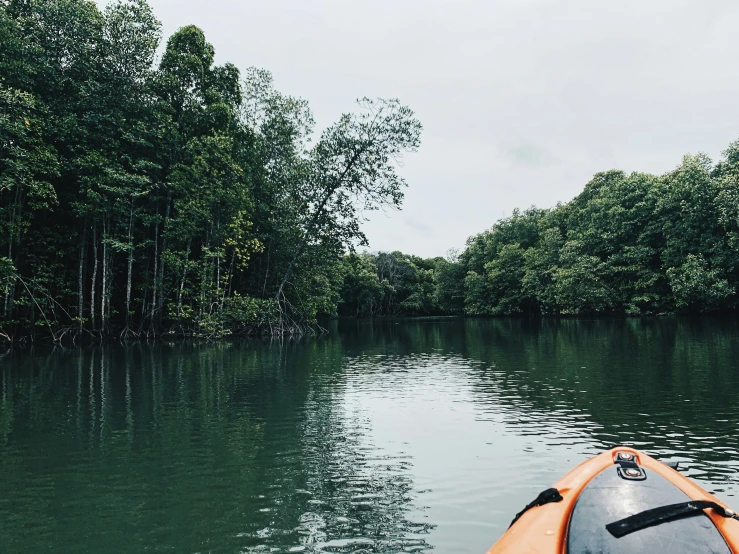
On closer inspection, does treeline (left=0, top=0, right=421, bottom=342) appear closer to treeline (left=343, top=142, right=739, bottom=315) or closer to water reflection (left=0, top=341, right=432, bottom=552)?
treeline (left=343, top=142, right=739, bottom=315)

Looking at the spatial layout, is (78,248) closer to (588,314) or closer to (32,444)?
(32,444)

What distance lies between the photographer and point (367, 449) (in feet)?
27.1

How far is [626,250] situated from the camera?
4962cm

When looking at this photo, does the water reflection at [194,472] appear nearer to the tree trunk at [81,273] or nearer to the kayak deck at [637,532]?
the kayak deck at [637,532]

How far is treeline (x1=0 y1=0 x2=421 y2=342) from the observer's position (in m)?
24.6

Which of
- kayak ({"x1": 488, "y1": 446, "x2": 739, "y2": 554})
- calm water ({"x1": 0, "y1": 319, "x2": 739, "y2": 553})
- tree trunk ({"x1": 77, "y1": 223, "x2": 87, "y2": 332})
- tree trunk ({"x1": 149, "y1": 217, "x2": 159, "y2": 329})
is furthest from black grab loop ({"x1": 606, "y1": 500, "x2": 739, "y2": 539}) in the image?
tree trunk ({"x1": 149, "y1": 217, "x2": 159, "y2": 329})

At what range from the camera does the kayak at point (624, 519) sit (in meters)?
3.28

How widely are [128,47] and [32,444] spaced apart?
2564 centimetres

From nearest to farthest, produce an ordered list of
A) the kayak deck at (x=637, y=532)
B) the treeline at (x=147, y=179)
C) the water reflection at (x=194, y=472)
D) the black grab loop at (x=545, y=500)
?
the kayak deck at (x=637, y=532)
the black grab loop at (x=545, y=500)
the water reflection at (x=194, y=472)
the treeline at (x=147, y=179)

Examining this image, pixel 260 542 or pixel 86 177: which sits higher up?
pixel 86 177

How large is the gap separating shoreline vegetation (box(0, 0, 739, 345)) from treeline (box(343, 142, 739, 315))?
0.82ft

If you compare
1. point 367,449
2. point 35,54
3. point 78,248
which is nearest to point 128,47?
point 35,54

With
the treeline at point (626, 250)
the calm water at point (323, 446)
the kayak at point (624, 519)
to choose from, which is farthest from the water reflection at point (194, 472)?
the treeline at point (626, 250)

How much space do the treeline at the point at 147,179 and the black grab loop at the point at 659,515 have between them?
79.4 feet
